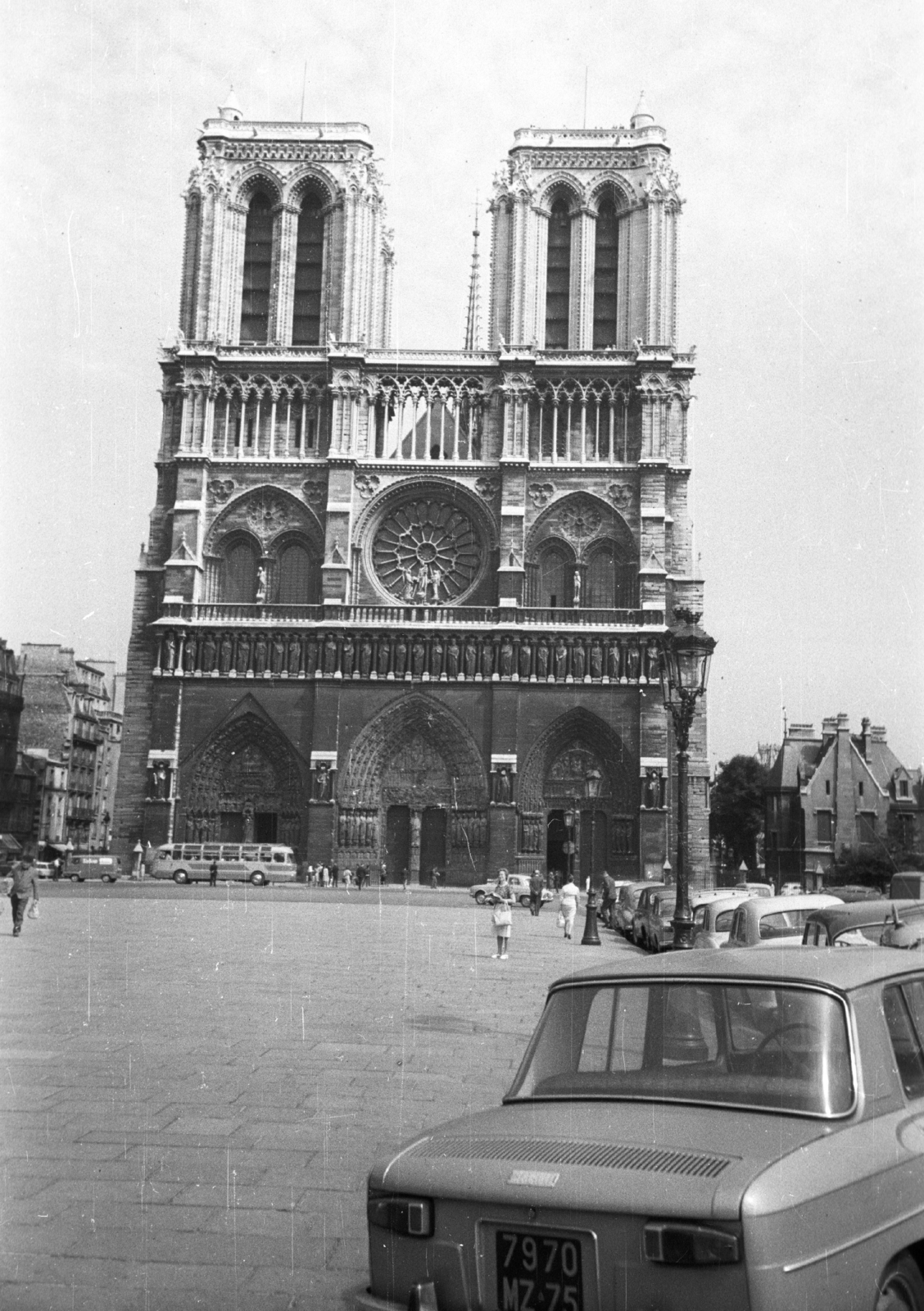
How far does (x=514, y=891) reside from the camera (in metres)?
42.4

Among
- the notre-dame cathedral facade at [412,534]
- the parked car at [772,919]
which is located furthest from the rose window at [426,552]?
the parked car at [772,919]

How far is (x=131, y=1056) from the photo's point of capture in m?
10.1

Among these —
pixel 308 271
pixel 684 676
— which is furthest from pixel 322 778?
pixel 684 676

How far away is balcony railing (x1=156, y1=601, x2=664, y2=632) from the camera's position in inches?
1852

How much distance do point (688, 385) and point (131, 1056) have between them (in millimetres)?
41871

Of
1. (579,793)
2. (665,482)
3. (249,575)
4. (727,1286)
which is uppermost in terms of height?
(665,482)

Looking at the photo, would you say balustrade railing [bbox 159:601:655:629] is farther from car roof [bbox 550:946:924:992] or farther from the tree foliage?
car roof [bbox 550:946:924:992]

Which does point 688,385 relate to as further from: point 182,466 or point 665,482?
point 182,466

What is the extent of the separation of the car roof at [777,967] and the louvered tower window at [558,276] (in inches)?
1874

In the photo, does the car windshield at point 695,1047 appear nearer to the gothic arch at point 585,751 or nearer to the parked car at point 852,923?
the parked car at point 852,923

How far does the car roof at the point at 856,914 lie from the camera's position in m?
11.7

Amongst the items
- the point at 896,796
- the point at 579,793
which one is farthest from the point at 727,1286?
the point at 896,796

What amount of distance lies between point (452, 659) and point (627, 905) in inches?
765

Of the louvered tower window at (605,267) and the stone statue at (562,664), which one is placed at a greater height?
the louvered tower window at (605,267)
